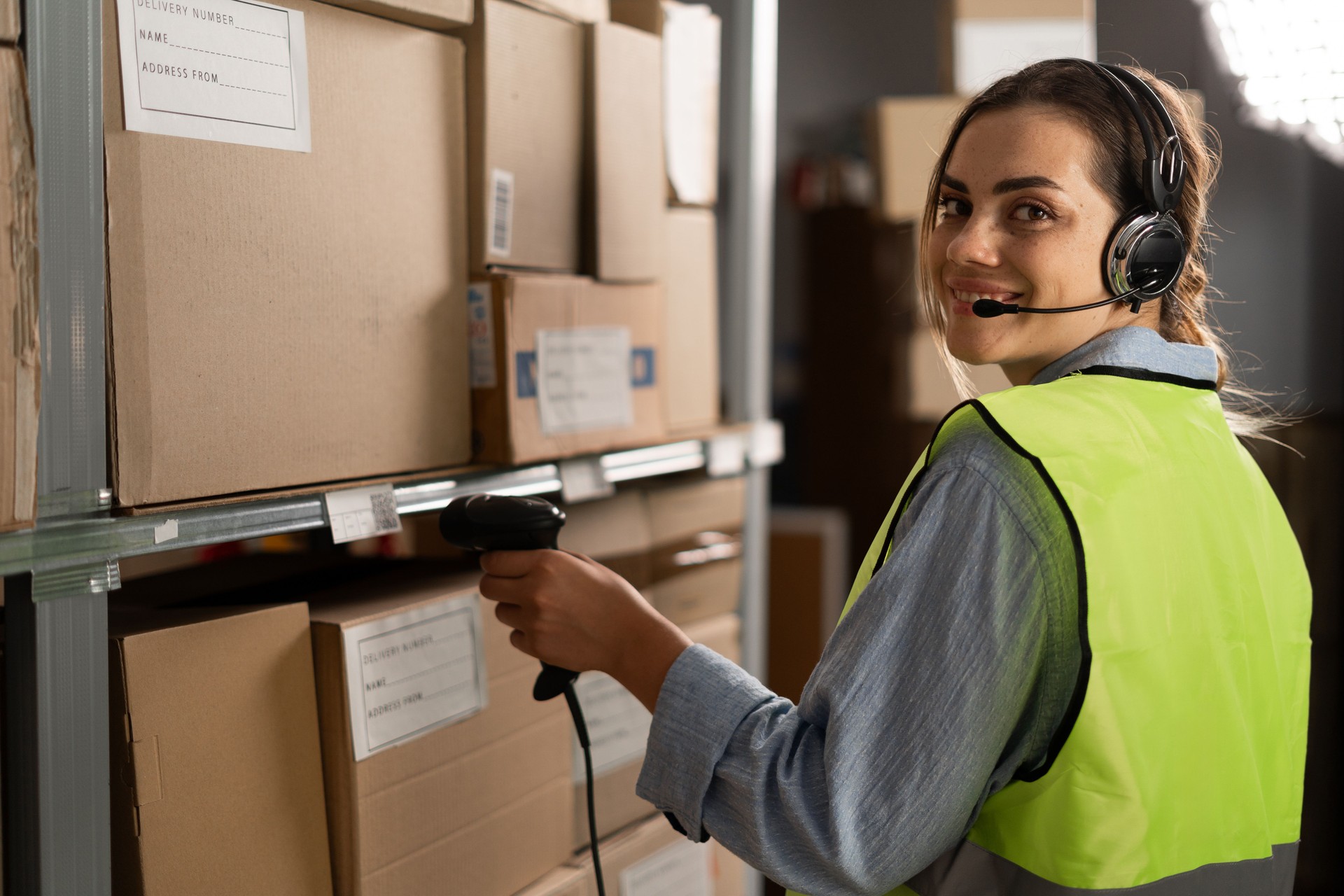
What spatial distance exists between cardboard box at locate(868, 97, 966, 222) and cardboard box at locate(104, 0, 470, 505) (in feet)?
4.70

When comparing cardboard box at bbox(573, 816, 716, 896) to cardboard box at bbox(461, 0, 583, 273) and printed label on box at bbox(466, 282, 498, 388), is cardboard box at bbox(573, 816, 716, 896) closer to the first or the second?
printed label on box at bbox(466, 282, 498, 388)

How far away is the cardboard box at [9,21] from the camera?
769 millimetres

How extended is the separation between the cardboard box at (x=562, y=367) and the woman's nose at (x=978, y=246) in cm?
49

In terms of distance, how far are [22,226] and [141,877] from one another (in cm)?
52

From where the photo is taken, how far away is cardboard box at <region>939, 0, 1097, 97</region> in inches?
90.2

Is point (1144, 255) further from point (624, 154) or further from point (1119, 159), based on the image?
point (624, 154)

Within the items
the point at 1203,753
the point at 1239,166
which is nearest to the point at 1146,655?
the point at 1203,753

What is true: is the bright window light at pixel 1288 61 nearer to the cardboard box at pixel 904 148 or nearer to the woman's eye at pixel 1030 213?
the cardboard box at pixel 904 148

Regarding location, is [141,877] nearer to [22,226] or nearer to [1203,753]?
[22,226]

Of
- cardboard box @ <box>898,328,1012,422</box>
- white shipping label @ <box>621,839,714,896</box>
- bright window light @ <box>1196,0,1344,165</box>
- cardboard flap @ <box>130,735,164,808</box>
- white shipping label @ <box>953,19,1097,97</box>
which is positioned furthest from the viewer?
bright window light @ <box>1196,0,1344,165</box>

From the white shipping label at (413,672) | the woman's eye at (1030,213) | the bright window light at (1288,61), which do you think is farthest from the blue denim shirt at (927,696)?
the bright window light at (1288,61)

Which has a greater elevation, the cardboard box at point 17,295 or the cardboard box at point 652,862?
the cardboard box at point 17,295

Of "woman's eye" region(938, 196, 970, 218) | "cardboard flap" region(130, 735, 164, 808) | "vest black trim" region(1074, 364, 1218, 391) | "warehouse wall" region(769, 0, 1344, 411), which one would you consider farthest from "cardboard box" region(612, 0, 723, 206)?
"warehouse wall" region(769, 0, 1344, 411)

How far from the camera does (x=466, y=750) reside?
3.85 feet
